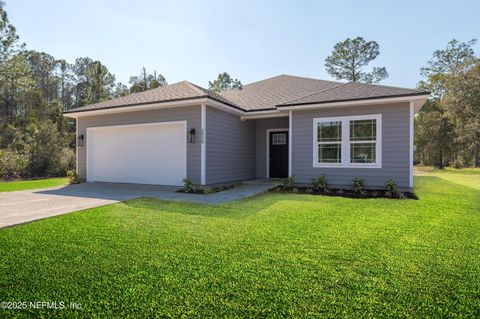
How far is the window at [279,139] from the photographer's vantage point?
1159 centimetres

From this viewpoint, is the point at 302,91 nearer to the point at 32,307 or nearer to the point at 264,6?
the point at 264,6

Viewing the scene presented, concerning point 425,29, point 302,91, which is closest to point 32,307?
point 302,91

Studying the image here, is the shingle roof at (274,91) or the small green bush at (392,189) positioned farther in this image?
the shingle roof at (274,91)

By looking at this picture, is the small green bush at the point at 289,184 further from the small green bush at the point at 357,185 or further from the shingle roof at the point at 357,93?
the shingle roof at the point at 357,93

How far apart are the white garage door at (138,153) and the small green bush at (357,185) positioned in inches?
199

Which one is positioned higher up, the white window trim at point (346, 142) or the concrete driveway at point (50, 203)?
the white window trim at point (346, 142)

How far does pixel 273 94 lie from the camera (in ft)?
40.7

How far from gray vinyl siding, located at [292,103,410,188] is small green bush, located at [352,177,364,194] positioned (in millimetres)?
179

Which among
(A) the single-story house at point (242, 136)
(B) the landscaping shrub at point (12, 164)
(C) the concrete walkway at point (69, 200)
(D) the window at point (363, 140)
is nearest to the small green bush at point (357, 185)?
(A) the single-story house at point (242, 136)

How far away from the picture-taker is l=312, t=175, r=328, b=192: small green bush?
28.3 ft

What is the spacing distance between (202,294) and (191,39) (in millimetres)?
10891

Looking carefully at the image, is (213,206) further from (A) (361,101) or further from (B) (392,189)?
(A) (361,101)

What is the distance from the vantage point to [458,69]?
22844mm

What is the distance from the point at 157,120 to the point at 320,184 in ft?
18.3
